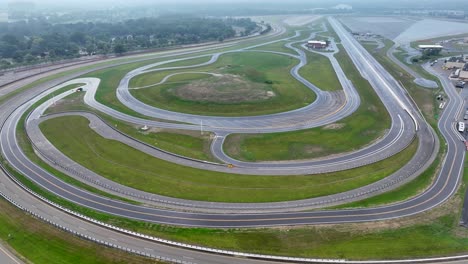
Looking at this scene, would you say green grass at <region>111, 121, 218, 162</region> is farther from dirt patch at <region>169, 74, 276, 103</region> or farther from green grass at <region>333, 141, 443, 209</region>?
green grass at <region>333, 141, 443, 209</region>

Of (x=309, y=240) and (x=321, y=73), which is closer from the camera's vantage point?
(x=309, y=240)

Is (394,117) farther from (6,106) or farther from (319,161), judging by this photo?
(6,106)

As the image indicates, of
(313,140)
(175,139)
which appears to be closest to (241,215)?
(313,140)

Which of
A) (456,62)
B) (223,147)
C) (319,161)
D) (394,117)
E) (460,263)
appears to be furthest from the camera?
(456,62)

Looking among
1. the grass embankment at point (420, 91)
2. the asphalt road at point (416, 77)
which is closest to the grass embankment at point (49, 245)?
the grass embankment at point (420, 91)

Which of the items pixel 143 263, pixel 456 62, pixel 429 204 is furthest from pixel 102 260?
pixel 456 62

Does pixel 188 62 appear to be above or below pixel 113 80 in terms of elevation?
below

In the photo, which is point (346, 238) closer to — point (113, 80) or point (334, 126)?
point (334, 126)
